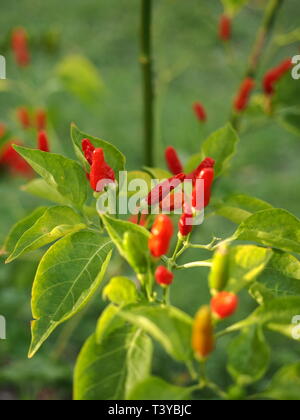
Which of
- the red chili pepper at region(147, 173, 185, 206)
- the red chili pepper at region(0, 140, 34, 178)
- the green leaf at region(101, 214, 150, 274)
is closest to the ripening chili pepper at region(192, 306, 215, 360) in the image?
the green leaf at region(101, 214, 150, 274)

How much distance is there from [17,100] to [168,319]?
388 centimetres

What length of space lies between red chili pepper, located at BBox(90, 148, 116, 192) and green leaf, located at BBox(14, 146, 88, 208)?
55 mm

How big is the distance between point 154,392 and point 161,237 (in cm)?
19

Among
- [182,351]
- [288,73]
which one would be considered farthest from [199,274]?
[182,351]

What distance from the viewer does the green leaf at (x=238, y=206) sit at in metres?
0.92

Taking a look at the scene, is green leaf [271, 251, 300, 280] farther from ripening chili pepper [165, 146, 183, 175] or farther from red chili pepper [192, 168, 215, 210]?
ripening chili pepper [165, 146, 183, 175]

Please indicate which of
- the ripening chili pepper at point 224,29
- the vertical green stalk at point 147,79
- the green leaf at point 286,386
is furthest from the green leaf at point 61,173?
the ripening chili pepper at point 224,29

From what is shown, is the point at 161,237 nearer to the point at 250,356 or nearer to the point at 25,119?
the point at 250,356

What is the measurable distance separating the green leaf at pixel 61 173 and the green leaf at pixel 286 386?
1.35 feet

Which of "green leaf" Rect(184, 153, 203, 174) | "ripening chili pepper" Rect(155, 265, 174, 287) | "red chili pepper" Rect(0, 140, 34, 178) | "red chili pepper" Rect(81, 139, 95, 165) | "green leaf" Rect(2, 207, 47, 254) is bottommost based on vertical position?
"ripening chili pepper" Rect(155, 265, 174, 287)

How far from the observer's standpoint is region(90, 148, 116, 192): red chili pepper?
2.73 feet

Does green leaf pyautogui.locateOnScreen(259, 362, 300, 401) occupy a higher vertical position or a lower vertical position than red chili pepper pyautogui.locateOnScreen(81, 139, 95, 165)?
lower

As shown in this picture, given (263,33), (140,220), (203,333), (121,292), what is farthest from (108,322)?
(263,33)

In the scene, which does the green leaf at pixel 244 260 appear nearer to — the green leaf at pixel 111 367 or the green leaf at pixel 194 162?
the green leaf at pixel 111 367
